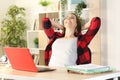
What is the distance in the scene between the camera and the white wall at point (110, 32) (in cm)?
350

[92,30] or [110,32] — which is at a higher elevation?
[92,30]

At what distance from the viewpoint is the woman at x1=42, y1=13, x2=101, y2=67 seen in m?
2.80

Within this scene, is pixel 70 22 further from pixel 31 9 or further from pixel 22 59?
pixel 31 9

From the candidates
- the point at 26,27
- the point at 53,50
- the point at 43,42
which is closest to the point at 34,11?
the point at 26,27

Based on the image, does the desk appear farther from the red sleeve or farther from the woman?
the red sleeve

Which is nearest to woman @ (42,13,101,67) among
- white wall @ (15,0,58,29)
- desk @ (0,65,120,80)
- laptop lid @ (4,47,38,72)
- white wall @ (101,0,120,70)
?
white wall @ (101,0,120,70)

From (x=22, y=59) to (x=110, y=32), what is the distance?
1876 millimetres

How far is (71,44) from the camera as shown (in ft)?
9.39

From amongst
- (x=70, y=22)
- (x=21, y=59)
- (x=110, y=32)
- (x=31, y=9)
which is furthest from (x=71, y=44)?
(x=31, y=9)

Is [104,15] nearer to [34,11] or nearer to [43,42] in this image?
[43,42]

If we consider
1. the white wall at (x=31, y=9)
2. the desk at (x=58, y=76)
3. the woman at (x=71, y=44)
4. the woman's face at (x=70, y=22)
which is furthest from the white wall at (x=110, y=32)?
the desk at (x=58, y=76)

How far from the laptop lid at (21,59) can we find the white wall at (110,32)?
177 centimetres

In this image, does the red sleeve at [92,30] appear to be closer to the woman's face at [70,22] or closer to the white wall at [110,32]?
the woman's face at [70,22]

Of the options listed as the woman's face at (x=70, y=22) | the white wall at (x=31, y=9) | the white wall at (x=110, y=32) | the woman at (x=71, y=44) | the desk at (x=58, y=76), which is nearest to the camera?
the desk at (x=58, y=76)
